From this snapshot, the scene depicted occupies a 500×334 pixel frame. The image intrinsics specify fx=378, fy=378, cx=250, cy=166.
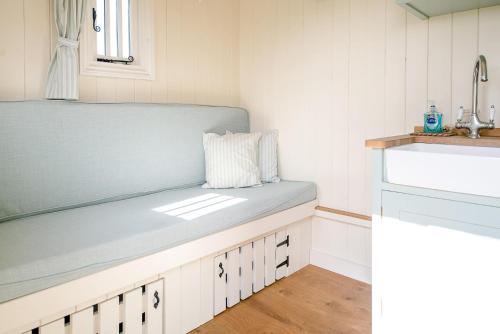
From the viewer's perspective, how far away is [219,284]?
6.64 ft

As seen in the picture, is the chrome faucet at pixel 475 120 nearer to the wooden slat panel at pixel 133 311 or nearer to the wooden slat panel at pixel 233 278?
the wooden slat panel at pixel 233 278

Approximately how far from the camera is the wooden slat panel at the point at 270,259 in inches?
91.4

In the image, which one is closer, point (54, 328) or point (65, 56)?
point (54, 328)

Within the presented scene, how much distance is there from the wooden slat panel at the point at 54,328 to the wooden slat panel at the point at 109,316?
0.49 ft

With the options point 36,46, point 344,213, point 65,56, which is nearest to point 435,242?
point 344,213

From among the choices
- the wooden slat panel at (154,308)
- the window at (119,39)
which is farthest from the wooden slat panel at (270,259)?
the window at (119,39)

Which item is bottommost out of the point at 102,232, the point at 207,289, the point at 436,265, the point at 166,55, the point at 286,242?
the point at 207,289

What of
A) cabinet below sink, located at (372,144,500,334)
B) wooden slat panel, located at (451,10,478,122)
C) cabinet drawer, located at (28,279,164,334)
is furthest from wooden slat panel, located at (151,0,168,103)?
wooden slat panel, located at (451,10,478,122)

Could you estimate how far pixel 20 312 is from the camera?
4.02 ft

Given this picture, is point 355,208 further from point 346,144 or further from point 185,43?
point 185,43

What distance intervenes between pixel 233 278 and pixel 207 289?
199mm

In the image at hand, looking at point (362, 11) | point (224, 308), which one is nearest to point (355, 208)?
point (224, 308)

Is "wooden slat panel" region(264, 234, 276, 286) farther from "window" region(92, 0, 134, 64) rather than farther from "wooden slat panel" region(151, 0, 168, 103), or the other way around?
"window" region(92, 0, 134, 64)

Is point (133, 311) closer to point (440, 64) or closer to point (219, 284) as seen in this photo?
point (219, 284)
